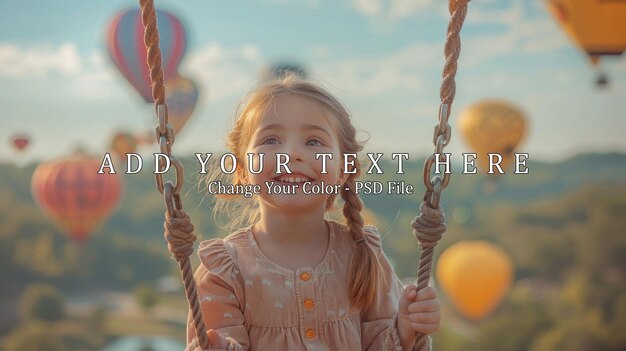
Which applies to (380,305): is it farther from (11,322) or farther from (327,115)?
(11,322)

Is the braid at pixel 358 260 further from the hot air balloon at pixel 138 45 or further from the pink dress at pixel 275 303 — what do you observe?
the hot air balloon at pixel 138 45

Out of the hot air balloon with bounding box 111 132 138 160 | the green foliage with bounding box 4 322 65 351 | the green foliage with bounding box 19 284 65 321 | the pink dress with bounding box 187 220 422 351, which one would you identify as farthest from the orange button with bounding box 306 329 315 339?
the green foliage with bounding box 19 284 65 321

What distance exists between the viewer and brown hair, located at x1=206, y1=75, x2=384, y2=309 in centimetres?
157

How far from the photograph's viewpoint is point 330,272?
5.17 ft

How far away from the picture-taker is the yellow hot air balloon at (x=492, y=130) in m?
13.1

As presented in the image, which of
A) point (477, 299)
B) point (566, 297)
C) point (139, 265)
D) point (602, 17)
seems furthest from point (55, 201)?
point (566, 297)

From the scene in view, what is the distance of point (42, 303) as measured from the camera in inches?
1043

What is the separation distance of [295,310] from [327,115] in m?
0.36

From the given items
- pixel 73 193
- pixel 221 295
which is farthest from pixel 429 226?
pixel 73 193

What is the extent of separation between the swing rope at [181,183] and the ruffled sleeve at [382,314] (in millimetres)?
55

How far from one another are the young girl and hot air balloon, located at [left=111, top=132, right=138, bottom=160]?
16638 mm

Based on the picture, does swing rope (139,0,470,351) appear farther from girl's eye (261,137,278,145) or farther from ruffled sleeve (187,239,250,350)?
girl's eye (261,137,278,145)

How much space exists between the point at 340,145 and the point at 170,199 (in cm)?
37

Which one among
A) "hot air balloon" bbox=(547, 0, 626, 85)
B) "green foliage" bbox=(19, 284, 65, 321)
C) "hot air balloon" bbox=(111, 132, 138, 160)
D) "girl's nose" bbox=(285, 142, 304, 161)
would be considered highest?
"hot air balloon" bbox=(547, 0, 626, 85)
